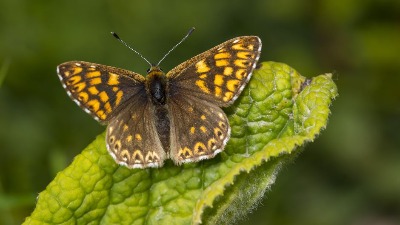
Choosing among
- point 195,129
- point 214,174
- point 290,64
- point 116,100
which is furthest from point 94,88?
point 290,64

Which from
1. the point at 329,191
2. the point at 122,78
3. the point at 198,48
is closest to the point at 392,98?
the point at 329,191

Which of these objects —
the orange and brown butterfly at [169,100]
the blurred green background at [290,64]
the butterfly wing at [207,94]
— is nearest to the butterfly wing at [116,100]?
the orange and brown butterfly at [169,100]

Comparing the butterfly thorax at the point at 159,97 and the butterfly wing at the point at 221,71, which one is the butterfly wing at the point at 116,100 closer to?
the butterfly thorax at the point at 159,97

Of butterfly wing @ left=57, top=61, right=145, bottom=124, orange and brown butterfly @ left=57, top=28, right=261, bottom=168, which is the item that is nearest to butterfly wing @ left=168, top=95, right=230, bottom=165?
orange and brown butterfly @ left=57, top=28, right=261, bottom=168

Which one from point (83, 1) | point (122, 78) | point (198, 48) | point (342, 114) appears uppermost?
point (122, 78)

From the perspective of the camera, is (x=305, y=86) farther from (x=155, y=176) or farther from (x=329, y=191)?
(x=329, y=191)

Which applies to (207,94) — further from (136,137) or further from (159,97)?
(136,137)
